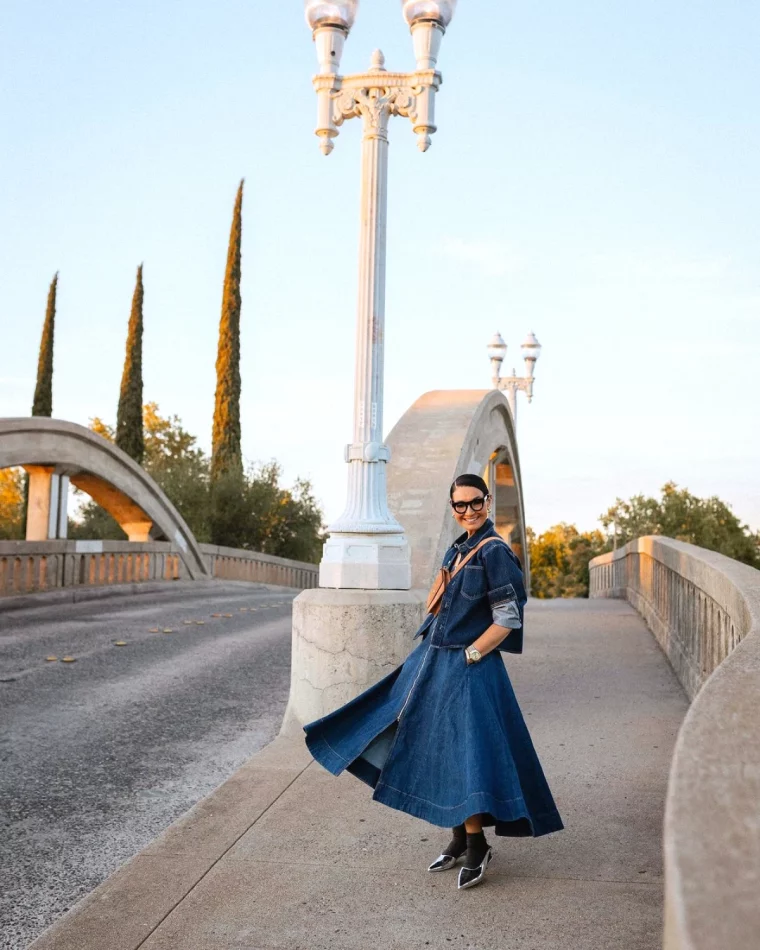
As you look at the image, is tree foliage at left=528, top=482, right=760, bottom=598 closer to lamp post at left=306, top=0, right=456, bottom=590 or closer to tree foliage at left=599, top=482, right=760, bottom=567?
tree foliage at left=599, top=482, right=760, bottom=567

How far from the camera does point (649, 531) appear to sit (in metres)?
77.4

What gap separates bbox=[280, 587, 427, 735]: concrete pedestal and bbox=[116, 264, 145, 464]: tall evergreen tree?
101 ft

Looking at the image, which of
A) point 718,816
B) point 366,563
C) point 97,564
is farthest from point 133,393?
point 718,816

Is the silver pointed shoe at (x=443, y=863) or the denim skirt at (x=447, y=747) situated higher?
the denim skirt at (x=447, y=747)

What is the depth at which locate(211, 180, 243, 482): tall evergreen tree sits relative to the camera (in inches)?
1393

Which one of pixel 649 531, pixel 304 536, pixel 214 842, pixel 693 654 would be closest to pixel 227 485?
pixel 304 536

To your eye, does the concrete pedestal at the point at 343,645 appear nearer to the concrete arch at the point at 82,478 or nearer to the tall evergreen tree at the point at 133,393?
the concrete arch at the point at 82,478

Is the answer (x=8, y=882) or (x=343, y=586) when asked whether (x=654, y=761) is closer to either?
(x=343, y=586)

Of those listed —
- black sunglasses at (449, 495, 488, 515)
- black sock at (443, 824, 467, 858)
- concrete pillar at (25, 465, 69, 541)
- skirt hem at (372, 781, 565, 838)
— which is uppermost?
concrete pillar at (25, 465, 69, 541)

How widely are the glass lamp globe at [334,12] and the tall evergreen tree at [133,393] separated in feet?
98.0

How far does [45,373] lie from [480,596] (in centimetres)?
3785

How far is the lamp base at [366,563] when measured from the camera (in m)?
6.40

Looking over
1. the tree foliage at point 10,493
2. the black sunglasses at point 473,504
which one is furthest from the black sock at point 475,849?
the tree foliage at point 10,493

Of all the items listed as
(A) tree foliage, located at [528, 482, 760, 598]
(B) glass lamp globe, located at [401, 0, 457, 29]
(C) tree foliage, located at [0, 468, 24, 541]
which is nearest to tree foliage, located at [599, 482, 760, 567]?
(A) tree foliage, located at [528, 482, 760, 598]
